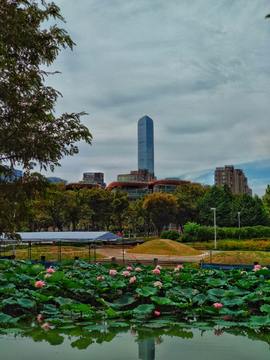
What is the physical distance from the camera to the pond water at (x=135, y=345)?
5.23m

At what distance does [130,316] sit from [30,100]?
6.40m

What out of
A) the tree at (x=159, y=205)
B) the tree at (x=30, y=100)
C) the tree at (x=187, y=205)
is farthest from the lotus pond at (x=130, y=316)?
the tree at (x=187, y=205)

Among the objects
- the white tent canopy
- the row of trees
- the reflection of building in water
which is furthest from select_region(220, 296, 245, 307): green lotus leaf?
the row of trees

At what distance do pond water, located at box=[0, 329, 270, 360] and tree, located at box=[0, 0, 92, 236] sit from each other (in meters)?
4.48

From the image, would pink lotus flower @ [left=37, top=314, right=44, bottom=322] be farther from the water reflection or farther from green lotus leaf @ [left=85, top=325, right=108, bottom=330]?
green lotus leaf @ [left=85, top=325, right=108, bottom=330]

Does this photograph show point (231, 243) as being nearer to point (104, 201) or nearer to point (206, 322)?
point (104, 201)

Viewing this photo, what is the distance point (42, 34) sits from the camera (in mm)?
9828

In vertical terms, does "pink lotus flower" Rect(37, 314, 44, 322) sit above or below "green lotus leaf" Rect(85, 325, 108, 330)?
below

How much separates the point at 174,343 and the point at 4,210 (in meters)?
5.83

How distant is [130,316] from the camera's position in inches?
272

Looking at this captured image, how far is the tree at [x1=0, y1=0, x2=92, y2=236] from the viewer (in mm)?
9023

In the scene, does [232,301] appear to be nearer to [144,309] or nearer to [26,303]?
[144,309]

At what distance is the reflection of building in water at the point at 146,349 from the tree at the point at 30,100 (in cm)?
550

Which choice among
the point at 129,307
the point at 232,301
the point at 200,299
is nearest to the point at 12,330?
the point at 129,307
